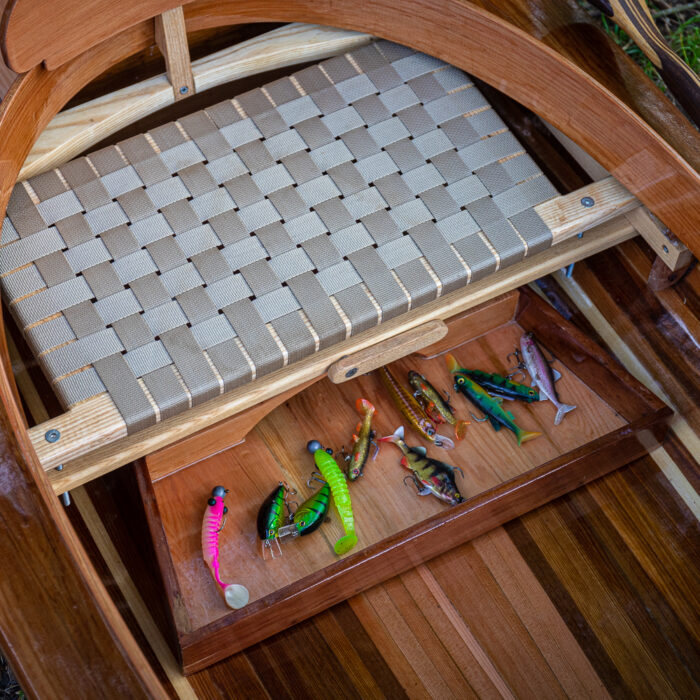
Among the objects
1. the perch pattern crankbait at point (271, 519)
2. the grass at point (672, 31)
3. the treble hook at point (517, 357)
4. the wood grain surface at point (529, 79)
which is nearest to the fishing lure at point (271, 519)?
the perch pattern crankbait at point (271, 519)

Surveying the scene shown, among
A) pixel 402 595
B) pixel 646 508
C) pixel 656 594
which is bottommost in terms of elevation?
pixel 656 594

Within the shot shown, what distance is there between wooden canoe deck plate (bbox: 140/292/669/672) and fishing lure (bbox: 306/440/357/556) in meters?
0.04

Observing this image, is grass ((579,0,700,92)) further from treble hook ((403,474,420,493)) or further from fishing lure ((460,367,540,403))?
treble hook ((403,474,420,493))

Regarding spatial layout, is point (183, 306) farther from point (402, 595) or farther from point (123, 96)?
point (402, 595)

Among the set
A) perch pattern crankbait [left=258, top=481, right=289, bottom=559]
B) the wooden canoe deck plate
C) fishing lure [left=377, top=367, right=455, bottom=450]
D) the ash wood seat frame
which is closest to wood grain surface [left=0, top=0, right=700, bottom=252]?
the ash wood seat frame

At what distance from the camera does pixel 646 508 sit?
184 cm

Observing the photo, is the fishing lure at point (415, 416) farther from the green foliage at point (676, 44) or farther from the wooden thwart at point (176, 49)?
the green foliage at point (676, 44)

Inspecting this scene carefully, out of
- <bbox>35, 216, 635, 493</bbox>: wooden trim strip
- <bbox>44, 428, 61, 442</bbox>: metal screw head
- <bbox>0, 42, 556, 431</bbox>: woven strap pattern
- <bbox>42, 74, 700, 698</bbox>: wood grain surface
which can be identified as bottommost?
<bbox>42, 74, 700, 698</bbox>: wood grain surface

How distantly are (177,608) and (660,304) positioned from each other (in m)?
1.06

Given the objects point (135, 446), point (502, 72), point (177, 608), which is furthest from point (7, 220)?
point (502, 72)

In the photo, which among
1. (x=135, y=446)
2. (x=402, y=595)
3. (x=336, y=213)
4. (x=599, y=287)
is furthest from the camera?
(x=599, y=287)

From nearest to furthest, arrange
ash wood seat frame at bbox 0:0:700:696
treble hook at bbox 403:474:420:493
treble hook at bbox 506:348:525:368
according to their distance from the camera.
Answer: ash wood seat frame at bbox 0:0:700:696, treble hook at bbox 403:474:420:493, treble hook at bbox 506:348:525:368

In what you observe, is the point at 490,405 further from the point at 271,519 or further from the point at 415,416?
the point at 271,519

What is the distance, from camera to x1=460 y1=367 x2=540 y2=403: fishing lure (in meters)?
1.87
